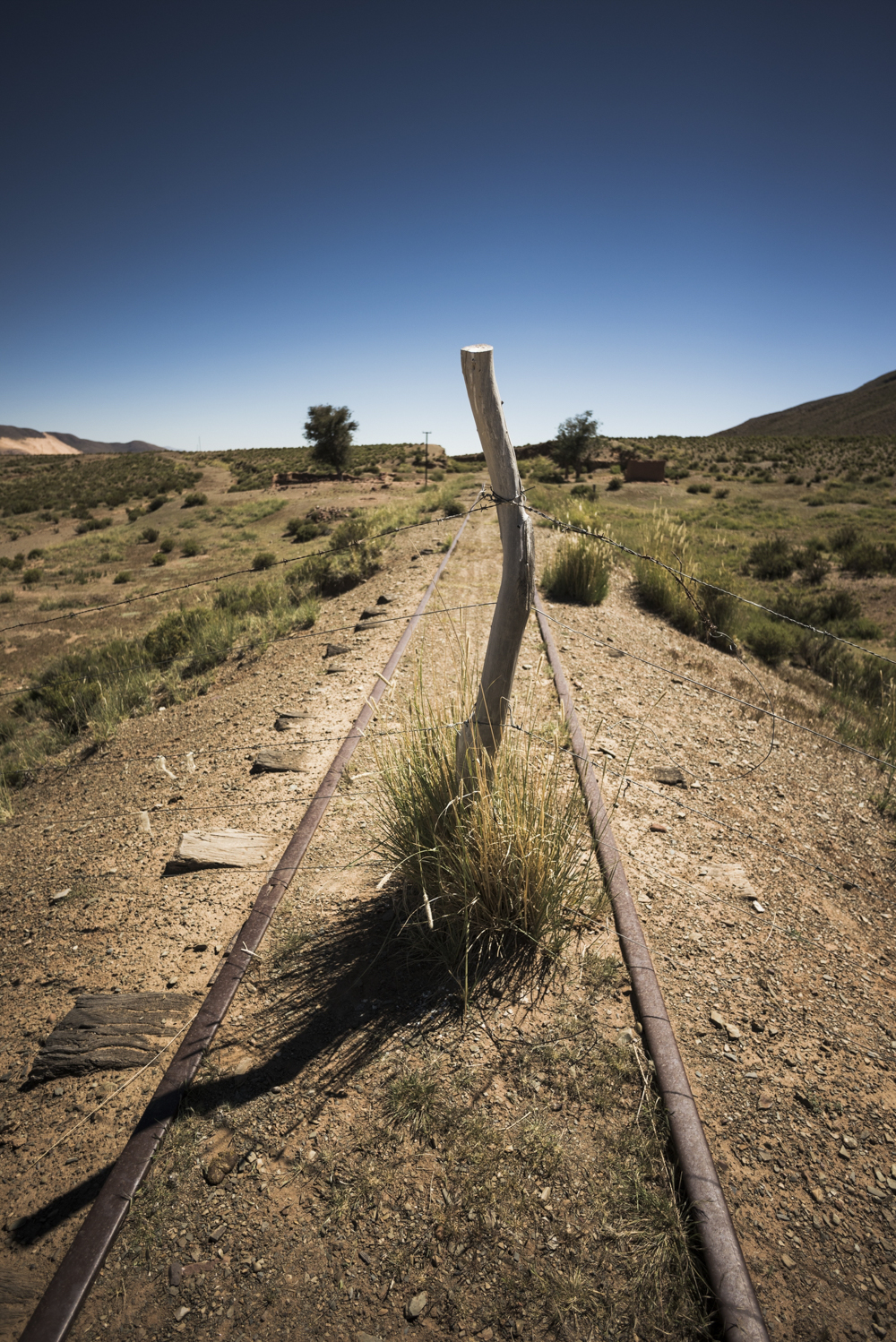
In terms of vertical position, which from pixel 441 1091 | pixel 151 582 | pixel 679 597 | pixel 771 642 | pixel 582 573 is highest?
pixel 582 573

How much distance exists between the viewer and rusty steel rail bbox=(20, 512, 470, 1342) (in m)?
1.76

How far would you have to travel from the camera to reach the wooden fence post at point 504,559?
2.41 metres

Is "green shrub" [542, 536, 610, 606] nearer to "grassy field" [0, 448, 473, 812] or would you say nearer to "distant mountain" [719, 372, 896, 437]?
"grassy field" [0, 448, 473, 812]

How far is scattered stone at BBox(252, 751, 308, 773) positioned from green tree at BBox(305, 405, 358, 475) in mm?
36714

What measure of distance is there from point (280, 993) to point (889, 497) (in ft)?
111

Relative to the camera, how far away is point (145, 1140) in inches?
84.4

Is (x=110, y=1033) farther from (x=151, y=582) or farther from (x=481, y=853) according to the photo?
(x=151, y=582)

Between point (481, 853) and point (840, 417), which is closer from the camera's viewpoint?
point (481, 853)

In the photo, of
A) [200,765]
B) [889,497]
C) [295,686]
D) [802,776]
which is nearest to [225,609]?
[295,686]

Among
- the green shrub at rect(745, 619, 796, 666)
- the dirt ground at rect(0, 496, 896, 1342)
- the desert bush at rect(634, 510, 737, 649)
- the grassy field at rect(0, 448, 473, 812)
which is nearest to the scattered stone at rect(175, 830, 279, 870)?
the dirt ground at rect(0, 496, 896, 1342)

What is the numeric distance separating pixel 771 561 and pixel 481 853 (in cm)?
1528

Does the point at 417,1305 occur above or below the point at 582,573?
below

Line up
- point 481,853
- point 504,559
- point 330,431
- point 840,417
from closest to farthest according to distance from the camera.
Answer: point 504,559 → point 481,853 → point 330,431 → point 840,417

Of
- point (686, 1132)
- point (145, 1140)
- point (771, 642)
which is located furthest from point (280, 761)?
point (771, 642)
